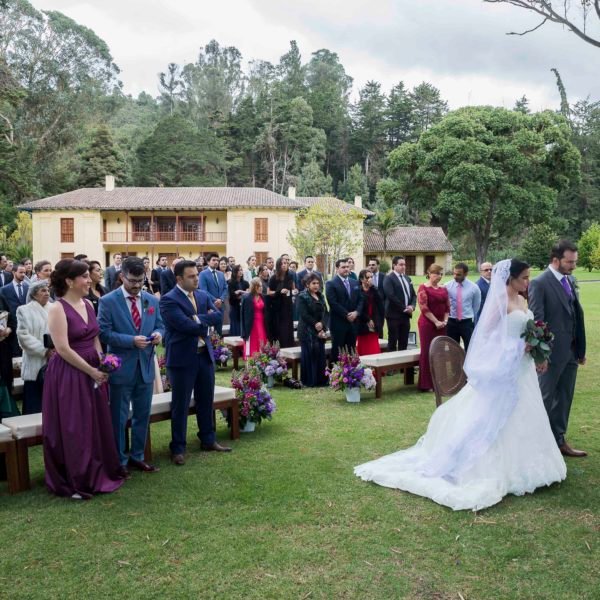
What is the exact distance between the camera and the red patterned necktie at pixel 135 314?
5551 millimetres

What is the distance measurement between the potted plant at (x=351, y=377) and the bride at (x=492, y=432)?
9.13ft

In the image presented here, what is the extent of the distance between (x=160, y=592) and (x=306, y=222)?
38.1 m

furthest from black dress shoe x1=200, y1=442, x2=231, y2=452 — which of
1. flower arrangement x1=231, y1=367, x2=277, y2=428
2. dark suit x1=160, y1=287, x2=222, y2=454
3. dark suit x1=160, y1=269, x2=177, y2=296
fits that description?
dark suit x1=160, y1=269, x2=177, y2=296

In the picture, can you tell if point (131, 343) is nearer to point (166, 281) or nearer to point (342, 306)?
point (342, 306)

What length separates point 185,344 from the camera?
19.5ft

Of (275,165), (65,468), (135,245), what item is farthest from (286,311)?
(275,165)

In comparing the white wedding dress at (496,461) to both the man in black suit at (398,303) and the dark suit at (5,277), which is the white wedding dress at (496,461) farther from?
the dark suit at (5,277)

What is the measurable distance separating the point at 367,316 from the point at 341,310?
716 mm

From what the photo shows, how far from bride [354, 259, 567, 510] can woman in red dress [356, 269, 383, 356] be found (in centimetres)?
432

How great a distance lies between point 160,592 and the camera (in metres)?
3.64

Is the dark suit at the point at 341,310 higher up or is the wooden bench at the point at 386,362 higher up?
the dark suit at the point at 341,310

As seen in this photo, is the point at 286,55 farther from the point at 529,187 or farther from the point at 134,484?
the point at 134,484

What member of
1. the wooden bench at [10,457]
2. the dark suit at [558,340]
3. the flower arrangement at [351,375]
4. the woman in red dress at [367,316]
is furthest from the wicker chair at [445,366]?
the wooden bench at [10,457]

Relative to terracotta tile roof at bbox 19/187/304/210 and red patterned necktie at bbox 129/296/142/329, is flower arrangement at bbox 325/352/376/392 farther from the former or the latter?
terracotta tile roof at bbox 19/187/304/210
